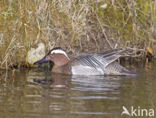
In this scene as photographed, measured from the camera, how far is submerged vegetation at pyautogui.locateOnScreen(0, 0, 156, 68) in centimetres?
979

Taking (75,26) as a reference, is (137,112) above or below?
below

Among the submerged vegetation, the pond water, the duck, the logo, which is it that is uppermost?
the submerged vegetation

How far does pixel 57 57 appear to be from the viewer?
10.4 metres

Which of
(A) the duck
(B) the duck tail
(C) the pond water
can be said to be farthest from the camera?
(A) the duck

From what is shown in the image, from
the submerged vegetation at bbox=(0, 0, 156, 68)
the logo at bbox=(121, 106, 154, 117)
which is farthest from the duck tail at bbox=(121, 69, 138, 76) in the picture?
the logo at bbox=(121, 106, 154, 117)

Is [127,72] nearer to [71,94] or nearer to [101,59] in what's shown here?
[101,59]

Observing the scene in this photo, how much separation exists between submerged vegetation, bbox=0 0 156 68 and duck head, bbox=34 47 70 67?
10.7 inches

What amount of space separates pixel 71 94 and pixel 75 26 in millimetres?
3213

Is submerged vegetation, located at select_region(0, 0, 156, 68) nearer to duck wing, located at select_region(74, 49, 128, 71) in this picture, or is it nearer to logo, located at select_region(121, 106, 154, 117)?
duck wing, located at select_region(74, 49, 128, 71)

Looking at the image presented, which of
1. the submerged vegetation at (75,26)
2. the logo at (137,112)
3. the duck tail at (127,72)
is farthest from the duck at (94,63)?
the logo at (137,112)

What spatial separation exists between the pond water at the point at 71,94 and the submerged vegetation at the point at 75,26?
679 millimetres

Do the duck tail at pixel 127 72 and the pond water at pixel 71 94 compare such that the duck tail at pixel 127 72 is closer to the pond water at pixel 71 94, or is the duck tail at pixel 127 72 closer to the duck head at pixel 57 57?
the pond water at pixel 71 94

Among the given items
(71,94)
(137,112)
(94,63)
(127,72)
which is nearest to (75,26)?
(94,63)

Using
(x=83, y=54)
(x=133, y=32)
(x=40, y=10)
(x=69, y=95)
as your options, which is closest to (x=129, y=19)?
(x=133, y=32)
